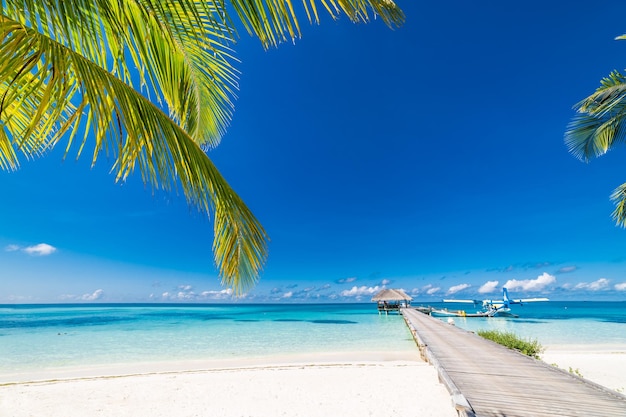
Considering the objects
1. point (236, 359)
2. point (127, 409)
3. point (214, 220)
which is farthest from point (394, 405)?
point (236, 359)

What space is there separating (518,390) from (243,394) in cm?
570

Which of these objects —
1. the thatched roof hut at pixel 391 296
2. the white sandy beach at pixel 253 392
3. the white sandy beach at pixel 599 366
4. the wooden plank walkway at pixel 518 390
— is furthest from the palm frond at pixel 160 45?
the thatched roof hut at pixel 391 296

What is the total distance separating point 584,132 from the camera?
6.94 meters

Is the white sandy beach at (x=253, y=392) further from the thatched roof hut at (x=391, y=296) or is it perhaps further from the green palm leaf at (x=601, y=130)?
the thatched roof hut at (x=391, y=296)

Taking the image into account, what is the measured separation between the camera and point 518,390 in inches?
205

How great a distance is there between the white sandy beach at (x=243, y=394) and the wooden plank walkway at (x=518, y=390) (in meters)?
0.70

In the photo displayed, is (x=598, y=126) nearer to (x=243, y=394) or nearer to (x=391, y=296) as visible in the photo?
(x=243, y=394)

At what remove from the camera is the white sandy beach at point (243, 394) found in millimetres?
6184

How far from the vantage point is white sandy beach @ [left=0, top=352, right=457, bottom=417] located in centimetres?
618

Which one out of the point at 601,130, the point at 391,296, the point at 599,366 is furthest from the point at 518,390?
the point at 391,296

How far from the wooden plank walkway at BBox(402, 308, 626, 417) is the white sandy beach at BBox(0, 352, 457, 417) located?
2.29ft

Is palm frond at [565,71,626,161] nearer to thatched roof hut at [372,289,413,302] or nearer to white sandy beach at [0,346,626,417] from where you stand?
white sandy beach at [0,346,626,417]

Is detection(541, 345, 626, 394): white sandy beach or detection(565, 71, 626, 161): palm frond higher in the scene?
detection(565, 71, 626, 161): palm frond

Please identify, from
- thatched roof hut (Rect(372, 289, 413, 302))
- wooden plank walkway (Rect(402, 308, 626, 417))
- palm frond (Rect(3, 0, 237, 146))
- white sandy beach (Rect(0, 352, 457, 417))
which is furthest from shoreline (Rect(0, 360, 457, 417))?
thatched roof hut (Rect(372, 289, 413, 302))
